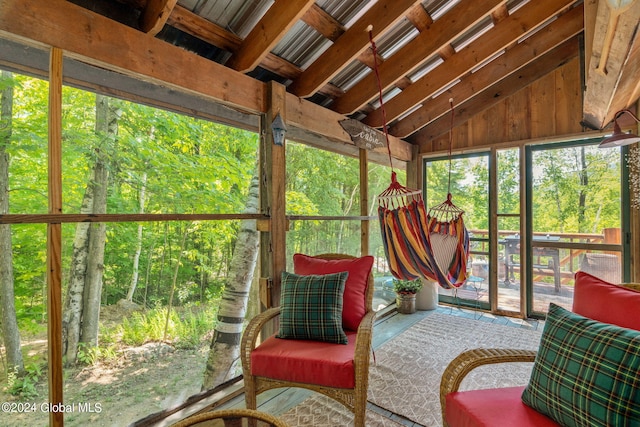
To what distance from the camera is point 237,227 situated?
2.68 meters

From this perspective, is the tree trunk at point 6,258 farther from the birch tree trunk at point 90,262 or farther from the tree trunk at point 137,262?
the tree trunk at point 137,262

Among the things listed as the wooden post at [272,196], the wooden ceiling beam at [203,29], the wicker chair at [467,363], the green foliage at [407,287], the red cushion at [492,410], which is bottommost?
the green foliage at [407,287]

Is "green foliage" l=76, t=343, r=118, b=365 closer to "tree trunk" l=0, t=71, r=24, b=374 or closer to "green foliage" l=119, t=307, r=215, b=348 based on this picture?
"green foliage" l=119, t=307, r=215, b=348

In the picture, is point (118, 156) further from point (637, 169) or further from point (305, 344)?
point (637, 169)

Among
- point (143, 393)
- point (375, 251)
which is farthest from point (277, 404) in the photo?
point (375, 251)

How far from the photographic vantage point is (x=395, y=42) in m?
2.70

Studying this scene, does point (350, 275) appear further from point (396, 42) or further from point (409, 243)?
Answer: point (396, 42)

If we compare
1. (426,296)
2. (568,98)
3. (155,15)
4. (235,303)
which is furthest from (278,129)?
(568,98)

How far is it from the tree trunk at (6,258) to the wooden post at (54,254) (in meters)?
0.17

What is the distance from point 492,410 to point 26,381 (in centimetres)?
204

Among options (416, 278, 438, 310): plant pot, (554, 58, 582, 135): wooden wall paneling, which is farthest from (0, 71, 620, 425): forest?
(416, 278, 438, 310): plant pot

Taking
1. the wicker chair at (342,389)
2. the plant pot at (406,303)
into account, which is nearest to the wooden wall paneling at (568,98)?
the plant pot at (406,303)

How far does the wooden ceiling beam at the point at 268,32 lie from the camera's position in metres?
1.83

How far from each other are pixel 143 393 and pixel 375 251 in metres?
2.91
